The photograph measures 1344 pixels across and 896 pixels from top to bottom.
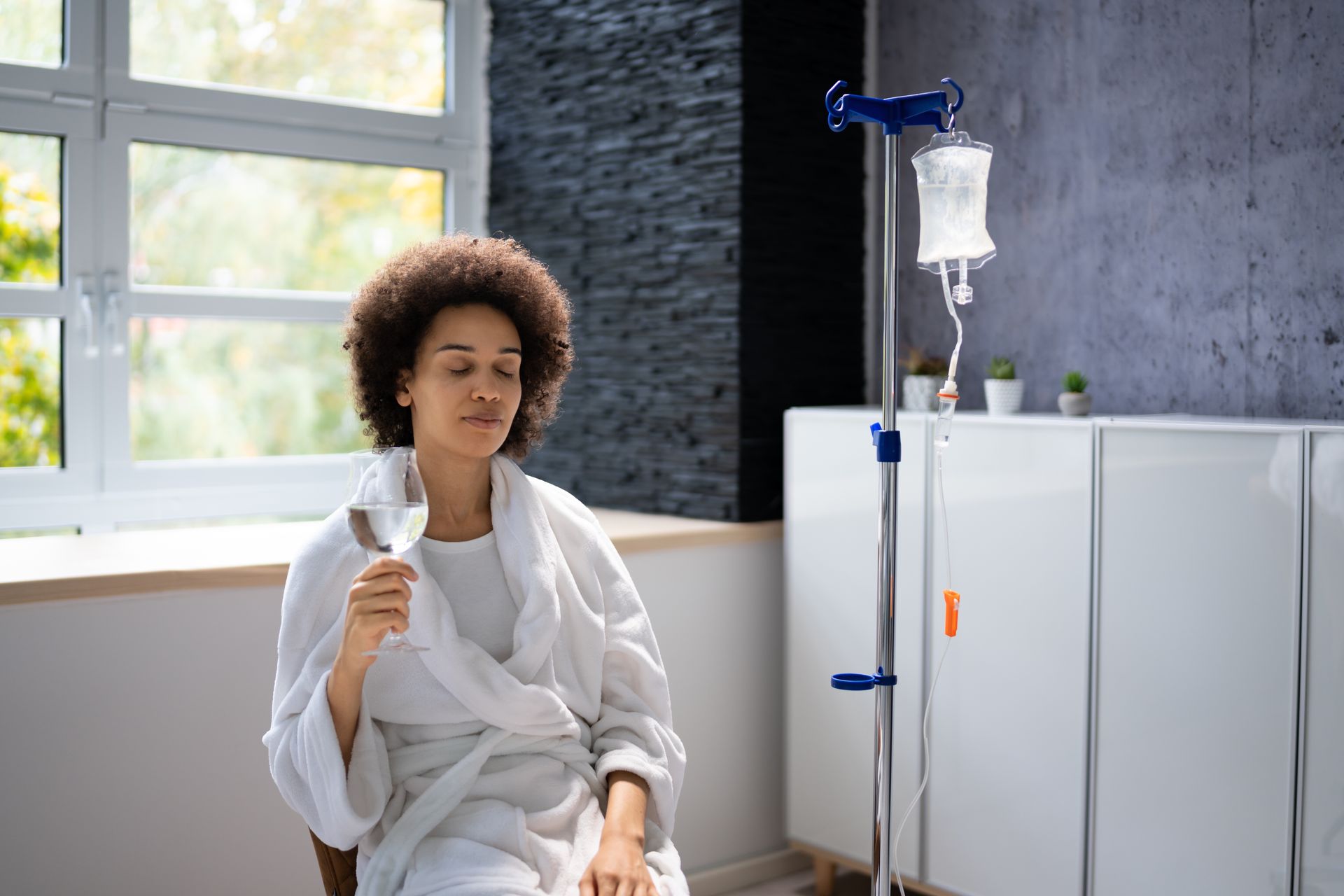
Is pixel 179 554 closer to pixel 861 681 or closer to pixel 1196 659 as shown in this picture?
pixel 861 681

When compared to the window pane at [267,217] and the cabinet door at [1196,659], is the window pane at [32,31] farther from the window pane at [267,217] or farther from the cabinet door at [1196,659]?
the cabinet door at [1196,659]


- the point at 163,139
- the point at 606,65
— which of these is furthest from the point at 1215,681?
the point at 163,139

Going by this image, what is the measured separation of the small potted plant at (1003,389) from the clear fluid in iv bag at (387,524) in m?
1.59

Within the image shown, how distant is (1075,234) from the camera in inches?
113

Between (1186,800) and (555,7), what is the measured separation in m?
2.50

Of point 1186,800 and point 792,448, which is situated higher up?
point 792,448

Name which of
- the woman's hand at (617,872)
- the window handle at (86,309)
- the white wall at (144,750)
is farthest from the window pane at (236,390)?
the woman's hand at (617,872)

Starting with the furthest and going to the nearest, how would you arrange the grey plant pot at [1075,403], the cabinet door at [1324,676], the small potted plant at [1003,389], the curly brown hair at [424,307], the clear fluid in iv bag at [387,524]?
the small potted plant at [1003,389] → the grey plant pot at [1075,403] → the cabinet door at [1324,676] → the curly brown hair at [424,307] → the clear fluid in iv bag at [387,524]

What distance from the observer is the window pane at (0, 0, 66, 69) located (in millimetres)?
2941

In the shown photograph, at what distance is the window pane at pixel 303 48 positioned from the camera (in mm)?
3172

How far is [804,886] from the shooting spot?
310cm

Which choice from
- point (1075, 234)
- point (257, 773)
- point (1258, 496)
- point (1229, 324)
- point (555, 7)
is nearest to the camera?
point (1258, 496)

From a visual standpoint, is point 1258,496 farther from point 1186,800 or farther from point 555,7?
point 555,7

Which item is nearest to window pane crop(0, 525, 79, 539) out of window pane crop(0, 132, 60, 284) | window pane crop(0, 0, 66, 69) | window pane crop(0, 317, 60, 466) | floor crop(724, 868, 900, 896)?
window pane crop(0, 317, 60, 466)
